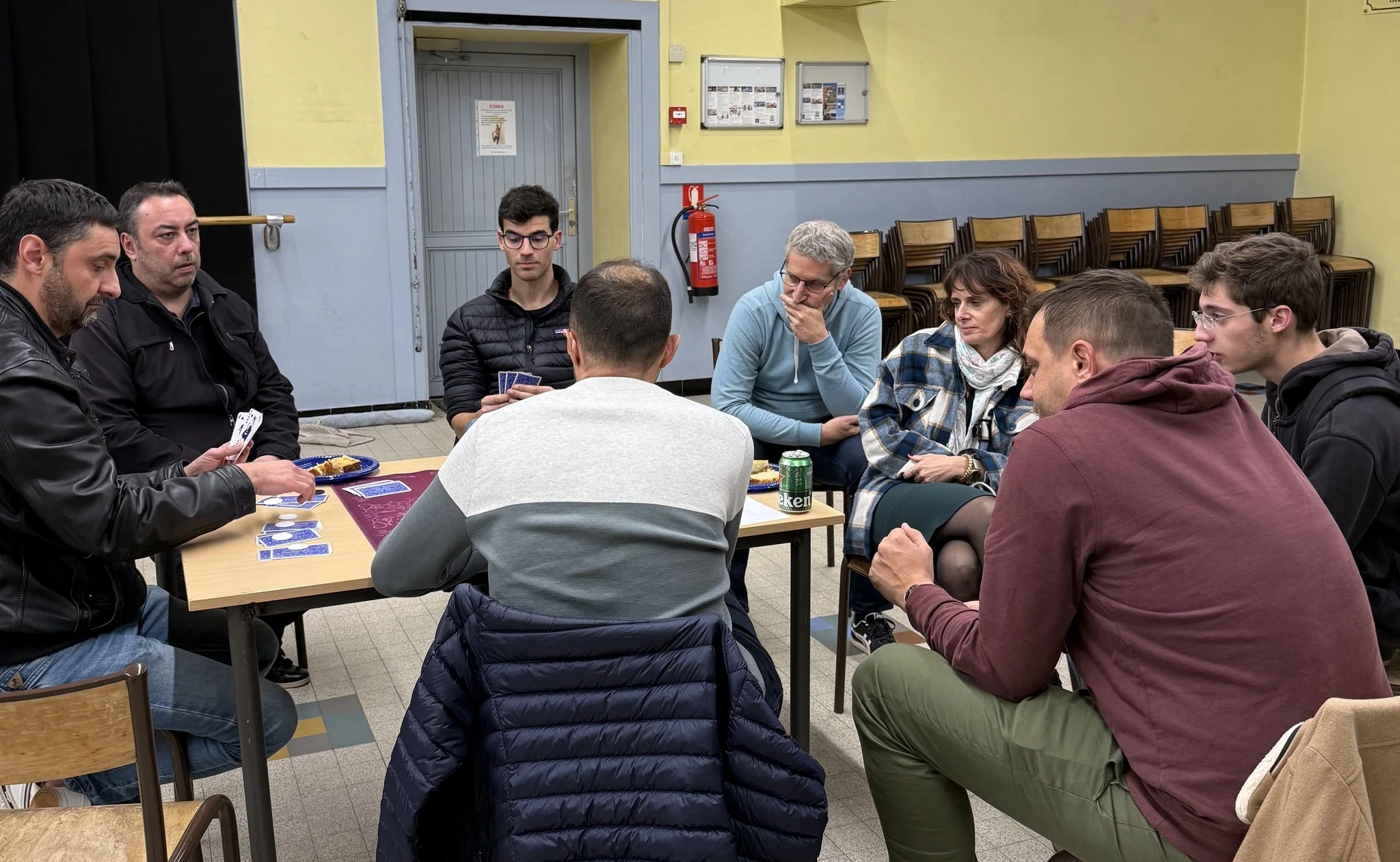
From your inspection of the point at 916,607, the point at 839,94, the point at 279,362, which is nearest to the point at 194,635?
the point at 916,607

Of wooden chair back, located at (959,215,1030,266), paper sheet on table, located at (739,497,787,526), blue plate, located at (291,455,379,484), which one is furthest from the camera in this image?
wooden chair back, located at (959,215,1030,266)

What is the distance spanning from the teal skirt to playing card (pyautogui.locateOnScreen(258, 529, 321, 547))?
139 centimetres

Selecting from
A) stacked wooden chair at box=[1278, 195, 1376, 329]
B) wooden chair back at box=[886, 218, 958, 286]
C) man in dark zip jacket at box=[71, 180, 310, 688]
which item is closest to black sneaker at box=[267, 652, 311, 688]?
man in dark zip jacket at box=[71, 180, 310, 688]

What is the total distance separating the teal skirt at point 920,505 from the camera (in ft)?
9.92

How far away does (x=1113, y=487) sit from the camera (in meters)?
1.74

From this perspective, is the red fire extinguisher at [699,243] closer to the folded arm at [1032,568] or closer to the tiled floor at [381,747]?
the tiled floor at [381,747]

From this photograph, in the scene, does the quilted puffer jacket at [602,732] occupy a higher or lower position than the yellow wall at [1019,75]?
lower

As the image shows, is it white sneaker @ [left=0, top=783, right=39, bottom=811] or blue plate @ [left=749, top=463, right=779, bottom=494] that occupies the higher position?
blue plate @ [left=749, top=463, right=779, bottom=494]

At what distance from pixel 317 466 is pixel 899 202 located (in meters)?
5.93

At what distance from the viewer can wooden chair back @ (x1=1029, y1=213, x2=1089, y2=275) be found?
8.23 m

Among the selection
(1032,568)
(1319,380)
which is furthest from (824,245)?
(1032,568)

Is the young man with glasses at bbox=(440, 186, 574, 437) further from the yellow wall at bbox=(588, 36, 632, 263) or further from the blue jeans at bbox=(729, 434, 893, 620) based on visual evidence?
the yellow wall at bbox=(588, 36, 632, 263)

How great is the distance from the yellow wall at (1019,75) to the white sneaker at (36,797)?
591 cm

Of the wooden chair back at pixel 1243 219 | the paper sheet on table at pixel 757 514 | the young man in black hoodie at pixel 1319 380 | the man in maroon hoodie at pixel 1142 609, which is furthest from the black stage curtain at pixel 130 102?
the wooden chair back at pixel 1243 219
